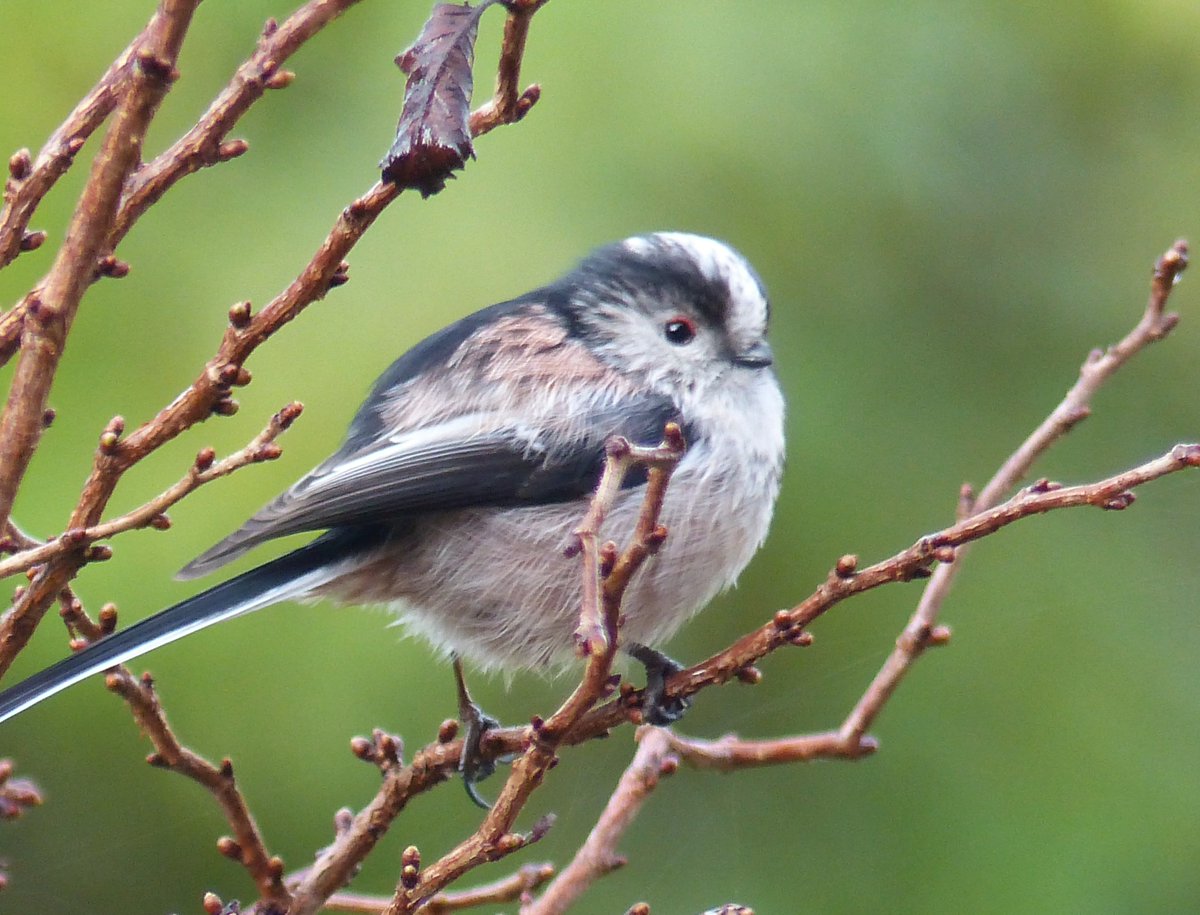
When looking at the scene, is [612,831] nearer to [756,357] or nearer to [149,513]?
[149,513]

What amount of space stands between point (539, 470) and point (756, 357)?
489 millimetres

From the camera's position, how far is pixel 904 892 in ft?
9.87

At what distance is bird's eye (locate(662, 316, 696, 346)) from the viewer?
8.69 ft

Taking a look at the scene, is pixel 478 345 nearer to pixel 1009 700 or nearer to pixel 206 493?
pixel 206 493

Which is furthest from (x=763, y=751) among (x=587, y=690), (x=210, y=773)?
(x=210, y=773)

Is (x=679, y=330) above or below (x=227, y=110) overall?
below

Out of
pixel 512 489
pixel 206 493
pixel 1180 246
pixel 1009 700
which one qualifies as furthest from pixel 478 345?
pixel 1009 700

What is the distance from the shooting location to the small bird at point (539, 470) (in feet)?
7.84

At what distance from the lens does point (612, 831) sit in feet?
6.29

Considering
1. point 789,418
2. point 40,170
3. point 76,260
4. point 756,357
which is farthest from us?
point 789,418

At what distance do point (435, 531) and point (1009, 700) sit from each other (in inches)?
54.2

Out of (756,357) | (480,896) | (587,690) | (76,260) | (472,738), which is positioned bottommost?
(480,896)

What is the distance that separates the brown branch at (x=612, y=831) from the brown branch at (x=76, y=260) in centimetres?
87

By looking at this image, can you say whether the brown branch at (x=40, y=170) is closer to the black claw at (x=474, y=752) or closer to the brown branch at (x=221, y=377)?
the brown branch at (x=221, y=377)
